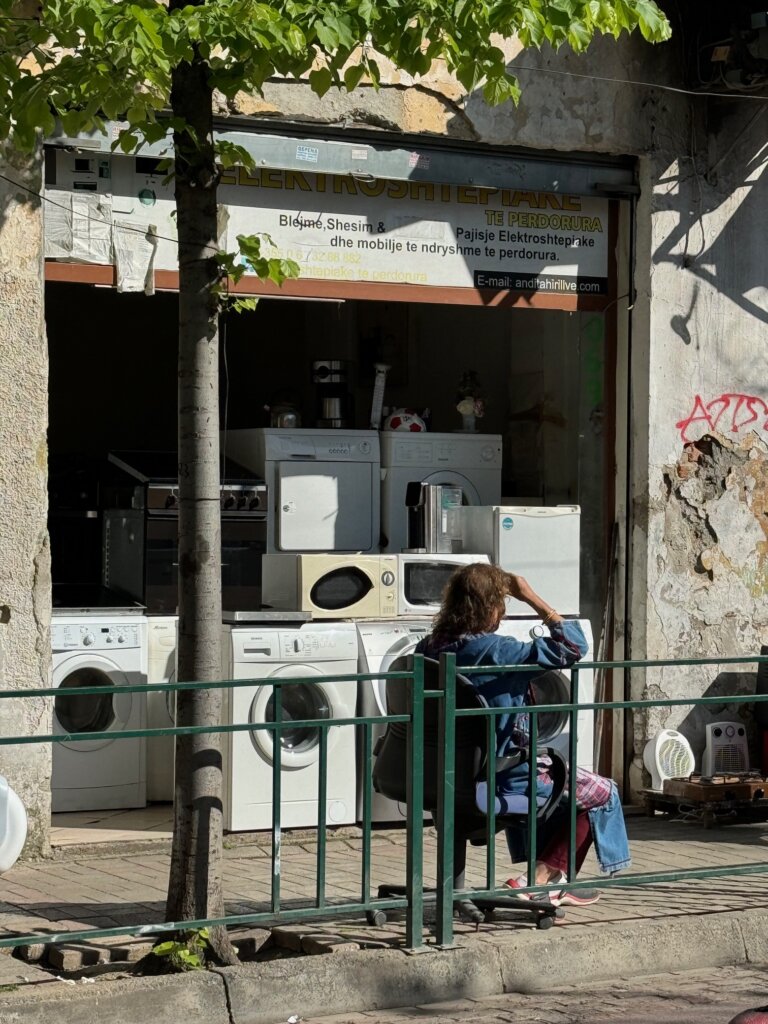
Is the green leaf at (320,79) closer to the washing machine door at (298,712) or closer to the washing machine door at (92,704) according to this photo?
the washing machine door at (298,712)

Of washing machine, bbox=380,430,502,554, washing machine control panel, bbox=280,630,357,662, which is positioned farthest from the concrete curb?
washing machine, bbox=380,430,502,554

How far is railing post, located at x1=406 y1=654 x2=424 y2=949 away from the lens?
5.70 meters

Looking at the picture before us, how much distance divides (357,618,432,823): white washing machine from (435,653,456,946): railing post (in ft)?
8.88

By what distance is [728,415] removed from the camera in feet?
32.1

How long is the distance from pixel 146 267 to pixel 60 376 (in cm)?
635

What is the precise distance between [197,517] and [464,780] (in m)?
1.50

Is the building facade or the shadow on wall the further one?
the shadow on wall

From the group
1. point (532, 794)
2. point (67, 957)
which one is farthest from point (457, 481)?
point (67, 957)

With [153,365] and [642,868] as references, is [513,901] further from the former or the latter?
[153,365]

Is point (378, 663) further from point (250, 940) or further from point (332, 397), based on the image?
point (250, 940)

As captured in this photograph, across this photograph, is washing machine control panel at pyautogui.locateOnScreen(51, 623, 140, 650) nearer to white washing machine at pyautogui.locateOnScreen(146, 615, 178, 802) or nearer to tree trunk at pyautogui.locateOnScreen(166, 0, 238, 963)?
white washing machine at pyautogui.locateOnScreen(146, 615, 178, 802)

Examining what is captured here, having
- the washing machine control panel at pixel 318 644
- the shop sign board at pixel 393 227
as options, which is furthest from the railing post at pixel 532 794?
A: the shop sign board at pixel 393 227

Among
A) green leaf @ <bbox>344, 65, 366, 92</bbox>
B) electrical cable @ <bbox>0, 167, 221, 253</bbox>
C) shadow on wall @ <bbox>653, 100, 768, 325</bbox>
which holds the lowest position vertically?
green leaf @ <bbox>344, 65, 366, 92</bbox>

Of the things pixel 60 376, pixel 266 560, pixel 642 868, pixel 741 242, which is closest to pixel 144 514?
pixel 266 560
